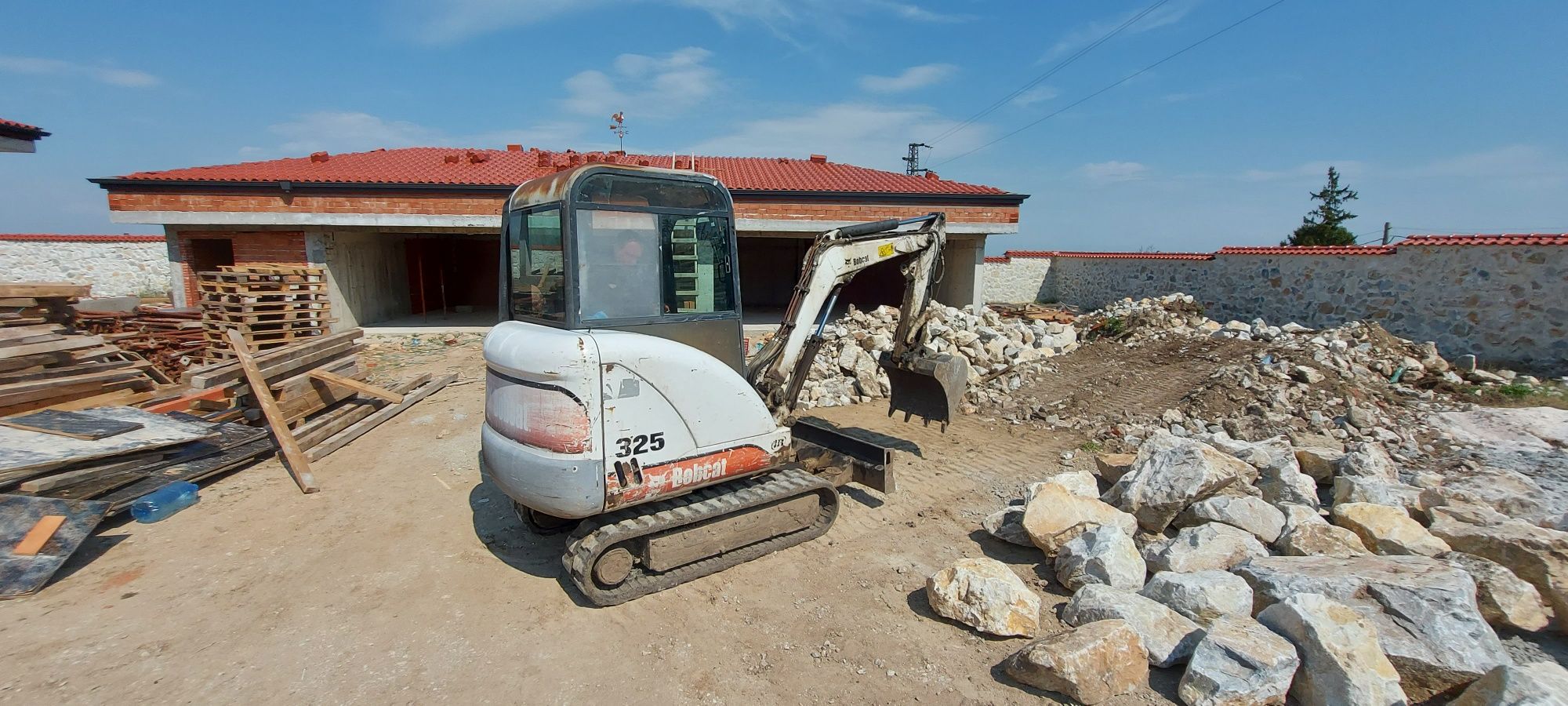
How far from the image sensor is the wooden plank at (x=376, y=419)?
6.54 metres

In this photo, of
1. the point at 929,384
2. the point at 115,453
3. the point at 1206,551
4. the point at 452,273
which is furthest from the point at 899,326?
the point at 452,273

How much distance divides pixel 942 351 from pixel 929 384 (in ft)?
15.1

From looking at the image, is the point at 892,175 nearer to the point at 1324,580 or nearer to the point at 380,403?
the point at 380,403

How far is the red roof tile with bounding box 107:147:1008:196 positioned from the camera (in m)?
13.6

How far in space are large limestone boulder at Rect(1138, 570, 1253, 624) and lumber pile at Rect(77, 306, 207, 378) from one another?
1308cm

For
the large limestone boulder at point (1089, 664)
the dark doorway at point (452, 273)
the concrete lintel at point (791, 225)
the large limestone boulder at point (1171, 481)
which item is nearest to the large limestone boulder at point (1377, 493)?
the large limestone boulder at point (1171, 481)

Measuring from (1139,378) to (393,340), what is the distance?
13.8 m

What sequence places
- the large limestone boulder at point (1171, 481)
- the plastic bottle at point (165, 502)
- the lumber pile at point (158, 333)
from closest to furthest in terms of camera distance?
1. the large limestone boulder at point (1171, 481)
2. the plastic bottle at point (165, 502)
3. the lumber pile at point (158, 333)

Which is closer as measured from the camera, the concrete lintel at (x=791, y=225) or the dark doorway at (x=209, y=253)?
the dark doorway at (x=209, y=253)

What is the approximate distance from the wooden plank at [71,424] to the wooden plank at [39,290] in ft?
10.0

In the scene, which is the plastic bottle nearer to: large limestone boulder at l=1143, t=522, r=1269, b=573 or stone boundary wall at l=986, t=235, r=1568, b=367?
large limestone boulder at l=1143, t=522, r=1269, b=573

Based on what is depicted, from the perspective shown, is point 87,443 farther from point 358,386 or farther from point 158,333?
point 158,333

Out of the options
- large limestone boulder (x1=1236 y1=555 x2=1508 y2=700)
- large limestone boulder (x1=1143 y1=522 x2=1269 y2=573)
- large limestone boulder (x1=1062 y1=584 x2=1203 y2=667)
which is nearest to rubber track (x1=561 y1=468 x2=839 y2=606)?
large limestone boulder (x1=1062 y1=584 x2=1203 y2=667)

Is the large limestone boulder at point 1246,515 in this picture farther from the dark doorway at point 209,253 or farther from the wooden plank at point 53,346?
the dark doorway at point 209,253
